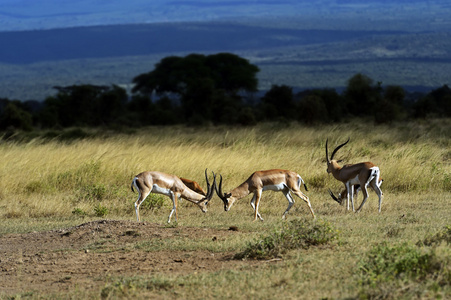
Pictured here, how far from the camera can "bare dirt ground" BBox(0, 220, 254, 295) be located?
6.87 metres

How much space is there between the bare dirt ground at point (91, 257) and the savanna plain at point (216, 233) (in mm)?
14

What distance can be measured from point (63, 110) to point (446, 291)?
3133cm

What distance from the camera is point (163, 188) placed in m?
9.62

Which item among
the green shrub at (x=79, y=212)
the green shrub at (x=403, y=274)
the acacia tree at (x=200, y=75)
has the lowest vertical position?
the acacia tree at (x=200, y=75)

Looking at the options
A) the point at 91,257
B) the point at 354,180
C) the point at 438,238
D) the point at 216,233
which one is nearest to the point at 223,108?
the point at 354,180

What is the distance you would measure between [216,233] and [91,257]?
1586 millimetres

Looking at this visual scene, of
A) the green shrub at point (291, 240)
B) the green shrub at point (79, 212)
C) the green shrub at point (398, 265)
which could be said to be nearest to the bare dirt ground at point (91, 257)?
the green shrub at point (291, 240)

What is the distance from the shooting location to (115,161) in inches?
546

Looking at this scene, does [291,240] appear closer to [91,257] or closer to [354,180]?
[91,257]

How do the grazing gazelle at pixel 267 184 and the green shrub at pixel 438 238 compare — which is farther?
the grazing gazelle at pixel 267 184

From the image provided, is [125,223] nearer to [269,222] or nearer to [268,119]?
[269,222]

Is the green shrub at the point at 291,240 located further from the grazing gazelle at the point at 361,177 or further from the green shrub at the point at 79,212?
the green shrub at the point at 79,212

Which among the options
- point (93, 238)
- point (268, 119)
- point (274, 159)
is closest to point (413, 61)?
point (268, 119)

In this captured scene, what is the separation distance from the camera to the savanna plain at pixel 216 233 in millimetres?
6027
